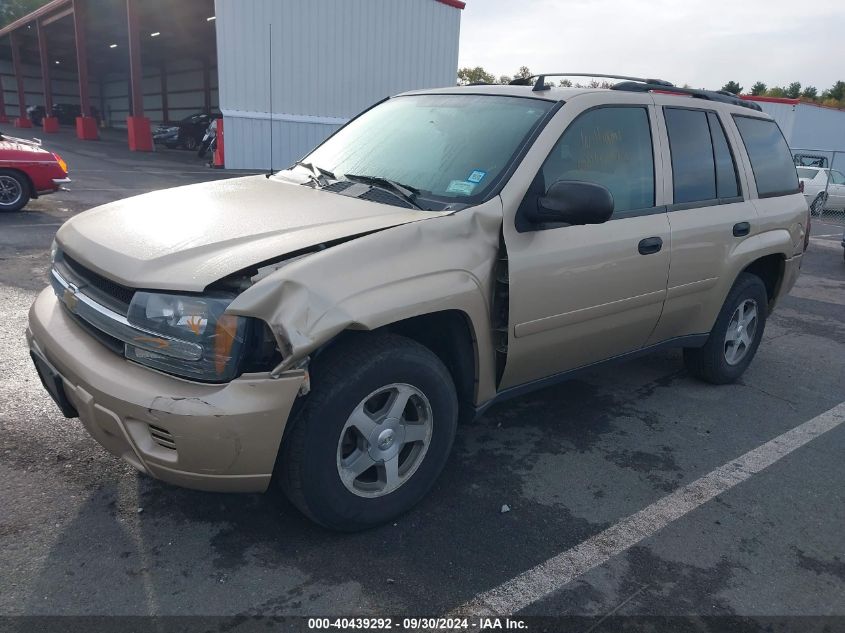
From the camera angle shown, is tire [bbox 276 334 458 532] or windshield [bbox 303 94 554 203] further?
windshield [bbox 303 94 554 203]

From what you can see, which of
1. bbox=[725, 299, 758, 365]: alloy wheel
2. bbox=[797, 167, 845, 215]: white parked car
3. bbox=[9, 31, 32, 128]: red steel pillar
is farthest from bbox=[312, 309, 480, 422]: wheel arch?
bbox=[9, 31, 32, 128]: red steel pillar

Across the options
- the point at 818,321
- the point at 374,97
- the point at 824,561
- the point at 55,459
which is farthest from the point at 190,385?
the point at 374,97

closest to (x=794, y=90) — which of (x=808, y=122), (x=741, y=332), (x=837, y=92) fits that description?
(x=837, y=92)

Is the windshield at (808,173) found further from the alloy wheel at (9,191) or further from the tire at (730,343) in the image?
the alloy wheel at (9,191)

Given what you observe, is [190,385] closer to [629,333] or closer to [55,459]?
[55,459]

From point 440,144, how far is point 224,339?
1.66m

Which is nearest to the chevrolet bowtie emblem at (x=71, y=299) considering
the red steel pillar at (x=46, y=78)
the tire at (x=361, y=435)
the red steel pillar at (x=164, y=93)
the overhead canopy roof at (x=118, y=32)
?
the tire at (x=361, y=435)

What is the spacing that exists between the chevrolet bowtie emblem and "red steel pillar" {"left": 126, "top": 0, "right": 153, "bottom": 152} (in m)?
22.1

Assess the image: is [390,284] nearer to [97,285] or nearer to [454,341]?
[454,341]

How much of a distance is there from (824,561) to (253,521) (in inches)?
95.1

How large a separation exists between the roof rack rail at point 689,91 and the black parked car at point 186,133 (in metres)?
25.3

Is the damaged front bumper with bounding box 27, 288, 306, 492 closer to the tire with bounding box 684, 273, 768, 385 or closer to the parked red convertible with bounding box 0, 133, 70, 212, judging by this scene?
the tire with bounding box 684, 273, 768, 385

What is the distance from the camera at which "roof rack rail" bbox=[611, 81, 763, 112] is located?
12.7ft

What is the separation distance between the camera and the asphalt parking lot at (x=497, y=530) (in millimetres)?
2447
